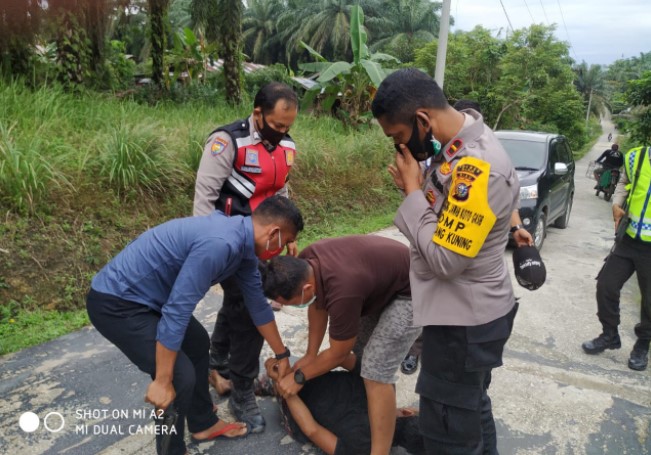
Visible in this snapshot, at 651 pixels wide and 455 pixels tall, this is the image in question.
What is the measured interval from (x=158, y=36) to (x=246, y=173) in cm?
847

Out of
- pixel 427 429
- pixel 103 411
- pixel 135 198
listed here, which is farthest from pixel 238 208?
pixel 135 198

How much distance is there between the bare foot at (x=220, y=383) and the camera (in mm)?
2928

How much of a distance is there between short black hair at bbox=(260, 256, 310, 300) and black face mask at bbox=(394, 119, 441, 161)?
70 cm

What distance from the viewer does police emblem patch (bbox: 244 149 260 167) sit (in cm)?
277

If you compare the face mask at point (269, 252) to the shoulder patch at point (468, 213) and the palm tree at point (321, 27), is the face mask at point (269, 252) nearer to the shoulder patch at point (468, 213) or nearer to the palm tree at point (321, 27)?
the shoulder patch at point (468, 213)

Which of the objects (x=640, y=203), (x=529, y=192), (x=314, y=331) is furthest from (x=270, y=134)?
(x=529, y=192)

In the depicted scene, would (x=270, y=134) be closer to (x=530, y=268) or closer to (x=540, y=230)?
(x=530, y=268)

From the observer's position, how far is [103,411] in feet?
8.91

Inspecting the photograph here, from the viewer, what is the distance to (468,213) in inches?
60.2

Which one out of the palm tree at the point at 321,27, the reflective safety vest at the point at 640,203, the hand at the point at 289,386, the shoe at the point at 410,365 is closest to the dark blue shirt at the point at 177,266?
the hand at the point at 289,386

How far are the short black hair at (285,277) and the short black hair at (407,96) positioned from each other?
30.5 inches

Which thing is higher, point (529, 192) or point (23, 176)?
point (23, 176)

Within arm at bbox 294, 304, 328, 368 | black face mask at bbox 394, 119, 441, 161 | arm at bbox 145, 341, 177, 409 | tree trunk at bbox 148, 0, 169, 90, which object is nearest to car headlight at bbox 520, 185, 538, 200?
arm at bbox 294, 304, 328, 368

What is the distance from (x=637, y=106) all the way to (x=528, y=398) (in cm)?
1164
